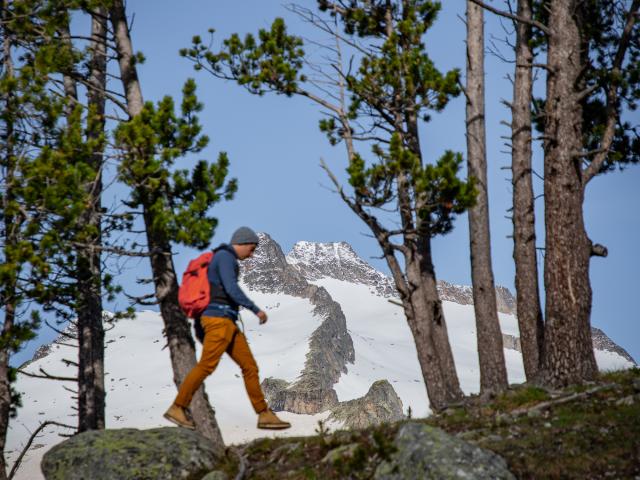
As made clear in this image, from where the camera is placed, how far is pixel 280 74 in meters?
12.9

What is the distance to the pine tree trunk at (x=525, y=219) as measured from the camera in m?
12.2

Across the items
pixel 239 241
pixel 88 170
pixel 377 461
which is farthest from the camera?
pixel 88 170

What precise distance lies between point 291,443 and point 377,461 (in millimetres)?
1913

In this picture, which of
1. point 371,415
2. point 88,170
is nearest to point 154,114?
point 88,170

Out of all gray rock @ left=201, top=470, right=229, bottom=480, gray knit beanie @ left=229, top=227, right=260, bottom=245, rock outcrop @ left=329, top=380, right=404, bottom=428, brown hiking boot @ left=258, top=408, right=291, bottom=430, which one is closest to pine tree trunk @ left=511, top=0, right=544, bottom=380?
brown hiking boot @ left=258, top=408, right=291, bottom=430

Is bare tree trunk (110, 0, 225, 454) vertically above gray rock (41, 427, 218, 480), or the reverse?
bare tree trunk (110, 0, 225, 454)

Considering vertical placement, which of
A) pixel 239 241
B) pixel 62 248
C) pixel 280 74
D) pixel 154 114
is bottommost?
pixel 239 241

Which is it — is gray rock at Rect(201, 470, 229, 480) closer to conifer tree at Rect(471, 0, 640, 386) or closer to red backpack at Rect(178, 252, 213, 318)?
red backpack at Rect(178, 252, 213, 318)

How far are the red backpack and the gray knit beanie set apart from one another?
1.15 feet

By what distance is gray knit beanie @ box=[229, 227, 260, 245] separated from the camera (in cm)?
827

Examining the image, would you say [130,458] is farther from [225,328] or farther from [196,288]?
[196,288]

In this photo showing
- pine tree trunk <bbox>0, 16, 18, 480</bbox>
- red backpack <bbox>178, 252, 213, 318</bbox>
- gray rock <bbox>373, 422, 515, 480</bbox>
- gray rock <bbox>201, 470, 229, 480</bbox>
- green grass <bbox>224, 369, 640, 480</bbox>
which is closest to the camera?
gray rock <bbox>373, 422, 515, 480</bbox>

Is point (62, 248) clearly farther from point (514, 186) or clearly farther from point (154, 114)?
point (514, 186)

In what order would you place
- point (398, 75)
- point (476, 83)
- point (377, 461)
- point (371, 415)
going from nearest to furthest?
1. point (377, 461)
2. point (398, 75)
3. point (476, 83)
4. point (371, 415)
